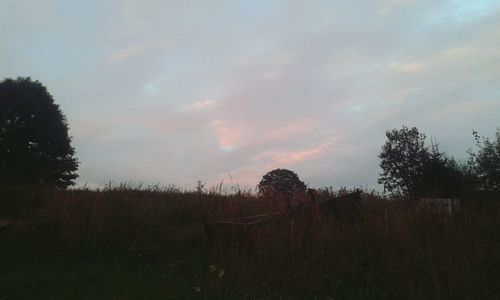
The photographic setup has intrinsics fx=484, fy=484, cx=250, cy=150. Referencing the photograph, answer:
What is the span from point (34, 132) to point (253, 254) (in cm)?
3806

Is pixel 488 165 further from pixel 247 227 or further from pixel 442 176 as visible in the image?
pixel 247 227

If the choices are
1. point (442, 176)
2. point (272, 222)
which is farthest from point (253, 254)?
point (442, 176)

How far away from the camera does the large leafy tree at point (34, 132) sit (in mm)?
39094

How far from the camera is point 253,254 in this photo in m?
7.30

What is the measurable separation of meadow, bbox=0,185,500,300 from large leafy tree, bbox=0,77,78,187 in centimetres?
3024

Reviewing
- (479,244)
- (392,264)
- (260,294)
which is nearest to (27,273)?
(260,294)

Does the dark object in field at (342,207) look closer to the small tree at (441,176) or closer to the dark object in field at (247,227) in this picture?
the dark object in field at (247,227)

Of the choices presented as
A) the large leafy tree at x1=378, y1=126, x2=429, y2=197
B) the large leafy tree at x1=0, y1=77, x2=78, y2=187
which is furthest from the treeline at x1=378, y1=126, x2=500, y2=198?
the large leafy tree at x1=0, y1=77, x2=78, y2=187

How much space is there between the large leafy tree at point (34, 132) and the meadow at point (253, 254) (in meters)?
30.2

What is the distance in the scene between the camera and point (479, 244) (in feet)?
24.0

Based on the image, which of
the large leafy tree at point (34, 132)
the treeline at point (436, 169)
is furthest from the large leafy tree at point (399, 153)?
the large leafy tree at point (34, 132)

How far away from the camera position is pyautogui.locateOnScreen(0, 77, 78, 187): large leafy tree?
1539 inches

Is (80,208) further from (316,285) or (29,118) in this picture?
(29,118)

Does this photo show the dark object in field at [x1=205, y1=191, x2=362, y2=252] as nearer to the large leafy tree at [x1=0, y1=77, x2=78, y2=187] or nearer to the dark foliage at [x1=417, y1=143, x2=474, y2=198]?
→ the dark foliage at [x1=417, y1=143, x2=474, y2=198]
